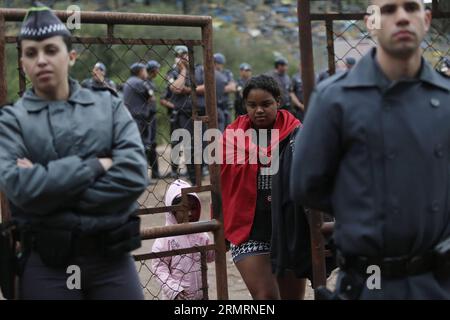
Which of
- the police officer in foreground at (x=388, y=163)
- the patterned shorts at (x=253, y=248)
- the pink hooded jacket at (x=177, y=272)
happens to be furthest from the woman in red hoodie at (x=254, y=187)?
the police officer in foreground at (x=388, y=163)

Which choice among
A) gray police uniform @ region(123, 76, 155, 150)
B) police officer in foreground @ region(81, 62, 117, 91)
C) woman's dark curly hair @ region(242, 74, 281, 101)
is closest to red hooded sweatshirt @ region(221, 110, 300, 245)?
woman's dark curly hair @ region(242, 74, 281, 101)

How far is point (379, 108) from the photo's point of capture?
2.96 m

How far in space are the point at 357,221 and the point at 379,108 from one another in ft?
1.35

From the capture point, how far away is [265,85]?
15.9 feet

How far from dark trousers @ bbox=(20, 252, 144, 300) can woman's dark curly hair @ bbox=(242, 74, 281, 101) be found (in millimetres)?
1862

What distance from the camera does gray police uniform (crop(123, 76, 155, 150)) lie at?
5419 mm

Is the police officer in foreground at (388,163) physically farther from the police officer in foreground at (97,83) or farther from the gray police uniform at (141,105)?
the gray police uniform at (141,105)

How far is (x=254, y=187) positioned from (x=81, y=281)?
175 cm

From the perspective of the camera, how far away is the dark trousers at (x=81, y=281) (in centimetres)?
320

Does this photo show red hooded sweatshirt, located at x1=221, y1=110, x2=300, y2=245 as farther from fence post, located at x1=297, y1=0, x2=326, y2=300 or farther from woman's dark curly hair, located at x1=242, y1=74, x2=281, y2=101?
fence post, located at x1=297, y1=0, x2=326, y2=300

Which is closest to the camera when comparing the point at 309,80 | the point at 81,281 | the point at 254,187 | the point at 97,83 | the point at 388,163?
the point at 388,163

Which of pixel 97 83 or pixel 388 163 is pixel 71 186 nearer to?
pixel 388 163

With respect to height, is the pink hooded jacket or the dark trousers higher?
the dark trousers

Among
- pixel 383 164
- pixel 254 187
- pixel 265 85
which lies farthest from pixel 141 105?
pixel 383 164
